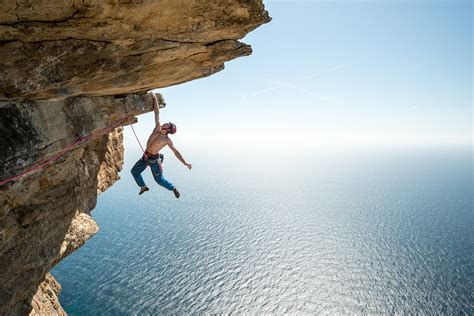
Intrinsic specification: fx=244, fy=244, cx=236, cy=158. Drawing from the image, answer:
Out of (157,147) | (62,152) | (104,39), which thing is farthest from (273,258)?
(104,39)

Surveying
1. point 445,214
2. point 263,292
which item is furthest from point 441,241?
point 263,292

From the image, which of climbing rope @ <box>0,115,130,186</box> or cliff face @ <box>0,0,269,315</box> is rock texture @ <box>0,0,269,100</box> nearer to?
cliff face @ <box>0,0,269,315</box>

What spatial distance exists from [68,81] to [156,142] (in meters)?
4.66

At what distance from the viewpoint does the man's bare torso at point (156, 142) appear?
38.5 ft

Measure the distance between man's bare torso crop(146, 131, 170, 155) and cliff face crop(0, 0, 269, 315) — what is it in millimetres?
1612

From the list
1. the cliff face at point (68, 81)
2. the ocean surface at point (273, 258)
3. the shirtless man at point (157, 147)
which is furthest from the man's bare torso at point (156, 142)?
the ocean surface at point (273, 258)

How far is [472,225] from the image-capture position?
263 ft

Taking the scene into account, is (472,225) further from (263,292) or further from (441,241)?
(263,292)

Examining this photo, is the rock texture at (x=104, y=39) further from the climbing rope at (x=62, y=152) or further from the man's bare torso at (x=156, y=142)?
the man's bare torso at (x=156, y=142)

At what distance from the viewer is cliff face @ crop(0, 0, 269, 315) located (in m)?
6.19

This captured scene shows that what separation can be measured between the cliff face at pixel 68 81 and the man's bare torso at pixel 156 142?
1612 mm

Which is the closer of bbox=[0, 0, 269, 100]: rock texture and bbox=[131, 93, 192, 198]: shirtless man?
bbox=[0, 0, 269, 100]: rock texture

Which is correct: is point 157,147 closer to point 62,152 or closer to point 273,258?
point 62,152

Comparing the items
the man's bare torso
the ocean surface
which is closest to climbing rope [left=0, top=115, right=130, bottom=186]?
the man's bare torso
